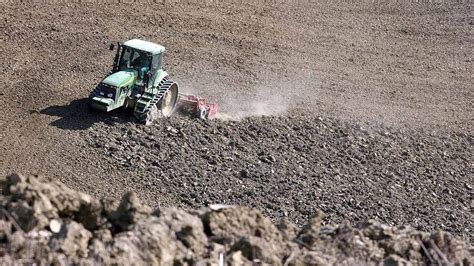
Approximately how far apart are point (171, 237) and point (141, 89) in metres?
13.2

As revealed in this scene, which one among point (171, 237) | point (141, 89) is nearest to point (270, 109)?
point (141, 89)

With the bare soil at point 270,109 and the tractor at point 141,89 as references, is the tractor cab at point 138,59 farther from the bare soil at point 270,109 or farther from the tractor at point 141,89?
the bare soil at point 270,109

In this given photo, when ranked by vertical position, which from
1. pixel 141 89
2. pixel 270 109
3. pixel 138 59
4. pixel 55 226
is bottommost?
pixel 270 109

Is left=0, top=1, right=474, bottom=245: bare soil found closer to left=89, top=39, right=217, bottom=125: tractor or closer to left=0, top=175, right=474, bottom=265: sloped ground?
left=89, top=39, right=217, bottom=125: tractor

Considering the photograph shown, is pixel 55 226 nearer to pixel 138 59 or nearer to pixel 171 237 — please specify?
pixel 171 237

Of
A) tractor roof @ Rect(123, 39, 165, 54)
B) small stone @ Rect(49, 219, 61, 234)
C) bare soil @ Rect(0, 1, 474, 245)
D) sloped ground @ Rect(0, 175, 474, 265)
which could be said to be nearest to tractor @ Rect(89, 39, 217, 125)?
tractor roof @ Rect(123, 39, 165, 54)

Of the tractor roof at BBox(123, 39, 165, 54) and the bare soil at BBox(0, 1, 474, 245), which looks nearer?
the bare soil at BBox(0, 1, 474, 245)

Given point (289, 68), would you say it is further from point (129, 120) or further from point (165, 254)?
point (165, 254)

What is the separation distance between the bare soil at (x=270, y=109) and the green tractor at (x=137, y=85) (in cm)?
44

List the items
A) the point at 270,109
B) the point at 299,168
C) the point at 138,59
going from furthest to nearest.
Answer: the point at 270,109
the point at 138,59
the point at 299,168

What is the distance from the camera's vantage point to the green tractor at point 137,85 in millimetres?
19562

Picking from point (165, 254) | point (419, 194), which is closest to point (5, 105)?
point (419, 194)

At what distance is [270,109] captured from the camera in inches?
888

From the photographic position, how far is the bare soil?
58.2 feet
